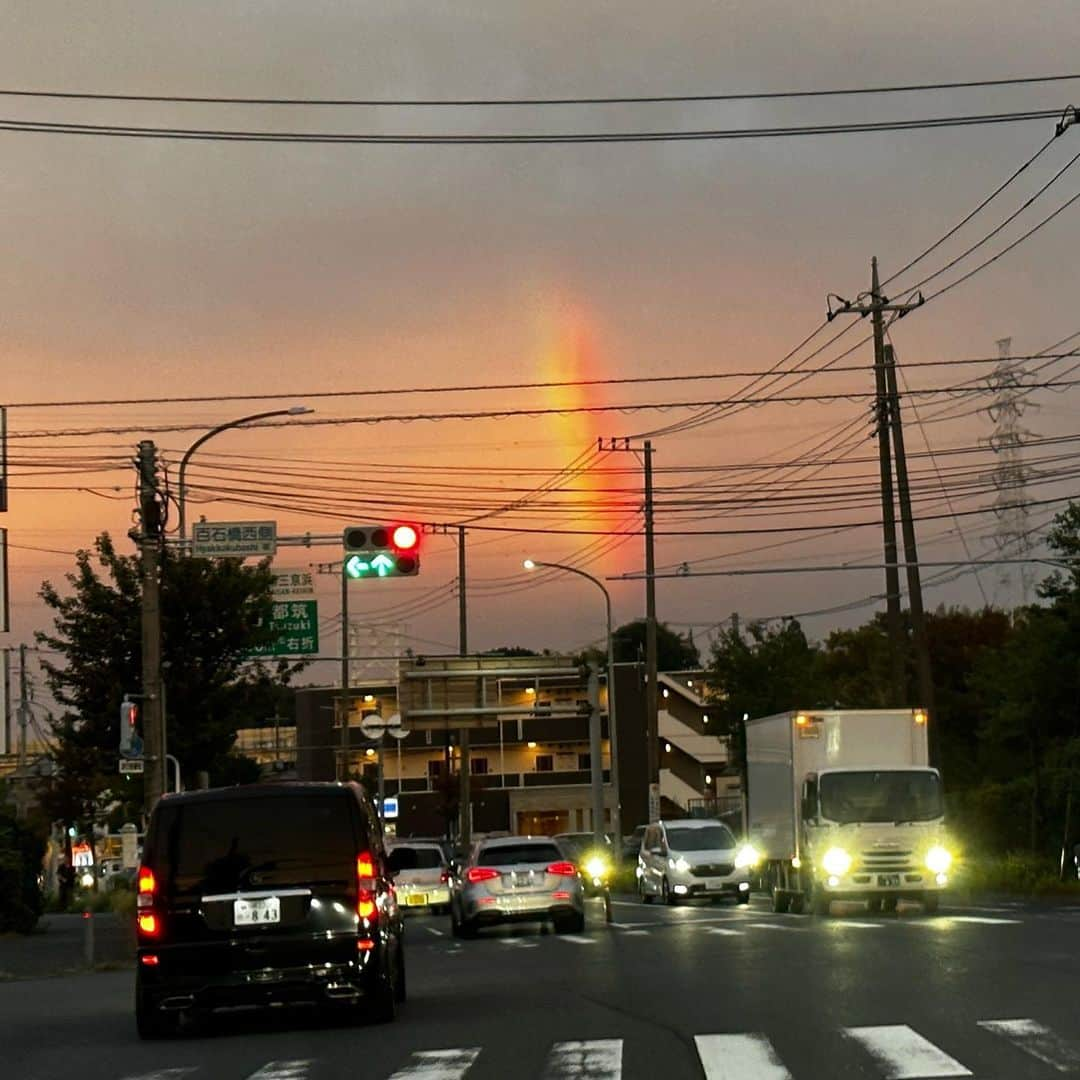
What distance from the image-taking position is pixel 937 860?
108ft

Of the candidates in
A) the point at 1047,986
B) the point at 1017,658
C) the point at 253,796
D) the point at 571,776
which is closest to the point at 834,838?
the point at 1047,986

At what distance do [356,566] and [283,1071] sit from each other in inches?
709

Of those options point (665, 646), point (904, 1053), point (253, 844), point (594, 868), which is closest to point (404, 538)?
point (253, 844)

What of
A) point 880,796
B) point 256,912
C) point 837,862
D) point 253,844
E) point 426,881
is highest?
point 880,796

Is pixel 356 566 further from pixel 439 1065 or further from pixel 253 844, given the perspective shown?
pixel 439 1065

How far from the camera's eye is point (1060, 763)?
52.8 meters

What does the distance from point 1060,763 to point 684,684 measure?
54.8 m

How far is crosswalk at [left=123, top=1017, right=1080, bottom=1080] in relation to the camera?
1138cm

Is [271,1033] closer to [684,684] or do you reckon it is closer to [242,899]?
[242,899]

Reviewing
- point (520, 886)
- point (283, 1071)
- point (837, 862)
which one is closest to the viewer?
point (283, 1071)

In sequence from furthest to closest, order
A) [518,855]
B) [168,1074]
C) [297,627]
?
[297,627] → [518,855] → [168,1074]

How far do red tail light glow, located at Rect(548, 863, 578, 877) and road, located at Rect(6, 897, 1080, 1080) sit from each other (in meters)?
7.01

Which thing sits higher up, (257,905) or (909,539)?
(909,539)

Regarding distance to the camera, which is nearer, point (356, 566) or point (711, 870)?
point (356, 566)
